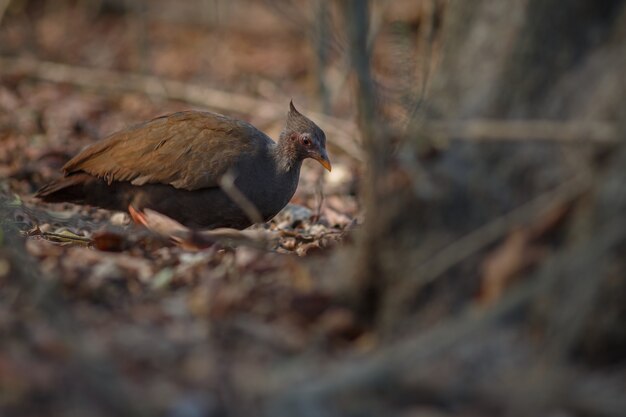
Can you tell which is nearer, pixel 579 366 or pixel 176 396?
pixel 176 396

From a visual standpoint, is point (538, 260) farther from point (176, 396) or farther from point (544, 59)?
point (176, 396)

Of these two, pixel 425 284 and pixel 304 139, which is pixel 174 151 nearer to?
pixel 304 139

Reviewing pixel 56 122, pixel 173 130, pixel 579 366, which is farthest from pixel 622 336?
pixel 56 122

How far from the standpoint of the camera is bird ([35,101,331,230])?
5258 millimetres

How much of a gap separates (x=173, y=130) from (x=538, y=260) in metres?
2.87

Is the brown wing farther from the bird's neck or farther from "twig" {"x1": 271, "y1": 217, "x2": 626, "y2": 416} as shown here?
"twig" {"x1": 271, "y1": 217, "x2": 626, "y2": 416}

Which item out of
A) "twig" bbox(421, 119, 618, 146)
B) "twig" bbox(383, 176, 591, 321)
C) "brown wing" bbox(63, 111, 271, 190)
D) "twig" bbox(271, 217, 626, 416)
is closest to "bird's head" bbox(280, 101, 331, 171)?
"brown wing" bbox(63, 111, 271, 190)

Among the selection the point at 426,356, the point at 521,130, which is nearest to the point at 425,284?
the point at 426,356

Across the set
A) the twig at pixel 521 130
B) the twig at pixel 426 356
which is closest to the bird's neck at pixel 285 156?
the twig at pixel 521 130

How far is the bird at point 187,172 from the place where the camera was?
17.3 feet

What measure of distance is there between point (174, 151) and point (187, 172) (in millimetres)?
156

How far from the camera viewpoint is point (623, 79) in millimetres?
3174

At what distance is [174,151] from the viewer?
5.30 m

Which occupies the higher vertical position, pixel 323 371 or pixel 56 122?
pixel 56 122
